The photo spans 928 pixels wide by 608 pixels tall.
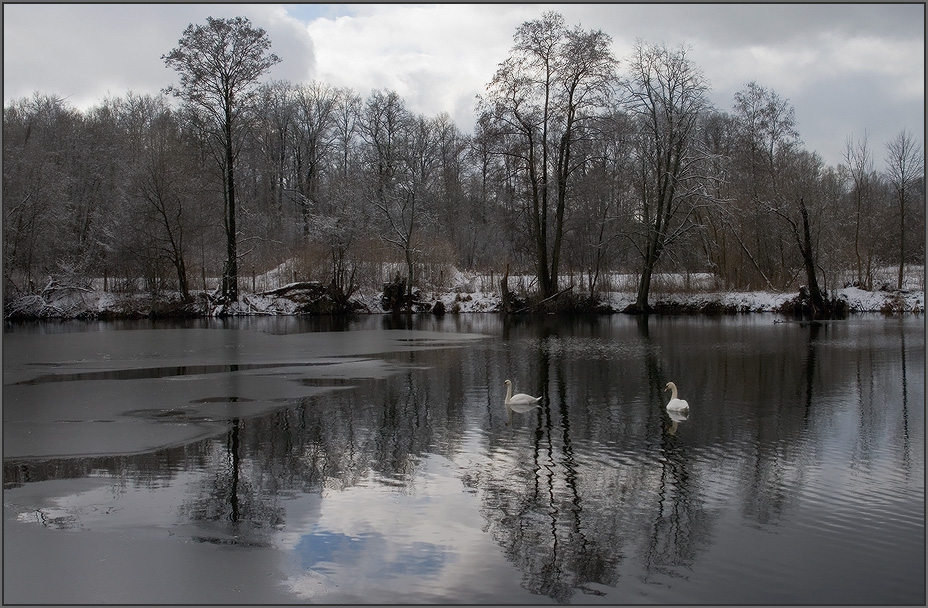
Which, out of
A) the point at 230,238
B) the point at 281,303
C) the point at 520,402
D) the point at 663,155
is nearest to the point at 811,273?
the point at 663,155

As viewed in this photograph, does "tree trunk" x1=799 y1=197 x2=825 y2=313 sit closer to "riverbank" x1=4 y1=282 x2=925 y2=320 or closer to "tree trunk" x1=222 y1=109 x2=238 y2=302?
"riverbank" x1=4 y1=282 x2=925 y2=320

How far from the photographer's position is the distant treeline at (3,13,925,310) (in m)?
39.3

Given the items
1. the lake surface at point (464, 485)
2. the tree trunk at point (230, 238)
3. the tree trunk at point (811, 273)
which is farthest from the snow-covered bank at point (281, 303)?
the lake surface at point (464, 485)

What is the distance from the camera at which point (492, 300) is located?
45.8m

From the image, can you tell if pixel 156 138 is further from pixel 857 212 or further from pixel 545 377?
pixel 857 212

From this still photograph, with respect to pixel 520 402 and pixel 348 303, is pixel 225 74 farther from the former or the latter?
pixel 520 402

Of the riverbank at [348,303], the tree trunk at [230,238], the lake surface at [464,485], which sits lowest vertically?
the lake surface at [464,485]

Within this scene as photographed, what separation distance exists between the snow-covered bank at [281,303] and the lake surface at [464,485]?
2208cm

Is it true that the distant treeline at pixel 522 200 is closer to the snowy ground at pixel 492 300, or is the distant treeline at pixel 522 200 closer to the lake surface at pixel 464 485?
the snowy ground at pixel 492 300

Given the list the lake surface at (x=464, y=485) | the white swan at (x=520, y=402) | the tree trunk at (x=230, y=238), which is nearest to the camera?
the lake surface at (x=464, y=485)

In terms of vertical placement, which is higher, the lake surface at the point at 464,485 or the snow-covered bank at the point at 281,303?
the snow-covered bank at the point at 281,303

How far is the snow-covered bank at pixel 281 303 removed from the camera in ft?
130

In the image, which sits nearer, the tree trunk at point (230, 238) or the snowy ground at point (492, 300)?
the snowy ground at point (492, 300)

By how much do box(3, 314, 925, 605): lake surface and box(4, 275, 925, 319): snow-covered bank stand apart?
22.1m
